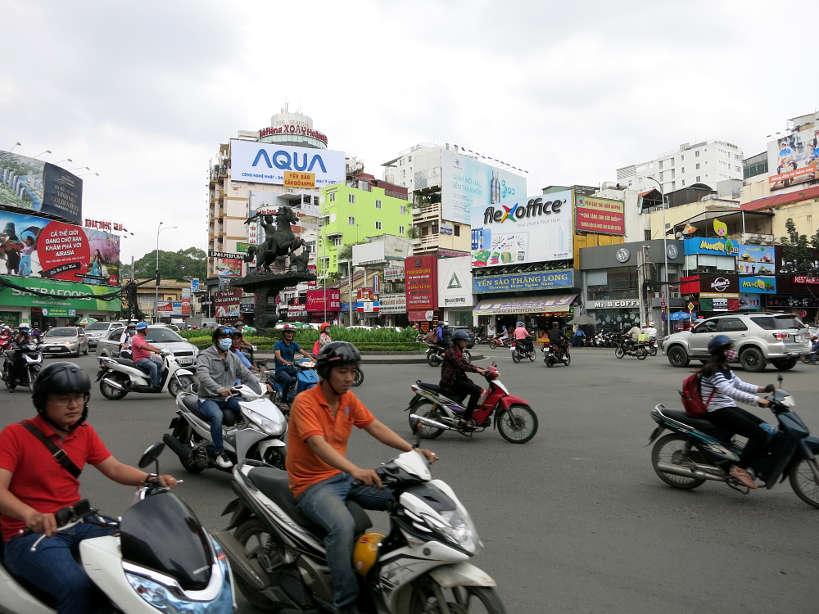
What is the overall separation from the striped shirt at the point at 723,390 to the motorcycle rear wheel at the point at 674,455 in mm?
450

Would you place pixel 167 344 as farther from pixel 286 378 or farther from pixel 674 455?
pixel 674 455

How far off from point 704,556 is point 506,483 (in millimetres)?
2111

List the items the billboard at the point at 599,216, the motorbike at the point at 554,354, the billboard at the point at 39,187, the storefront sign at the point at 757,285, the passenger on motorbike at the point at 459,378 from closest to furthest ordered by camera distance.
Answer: the passenger on motorbike at the point at 459,378 → the motorbike at the point at 554,354 → the storefront sign at the point at 757,285 → the billboard at the point at 599,216 → the billboard at the point at 39,187

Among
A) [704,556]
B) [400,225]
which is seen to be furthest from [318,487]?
[400,225]

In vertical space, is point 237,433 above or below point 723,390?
below

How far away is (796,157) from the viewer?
161 ft

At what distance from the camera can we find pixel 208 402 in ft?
19.4

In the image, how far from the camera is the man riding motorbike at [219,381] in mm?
5773

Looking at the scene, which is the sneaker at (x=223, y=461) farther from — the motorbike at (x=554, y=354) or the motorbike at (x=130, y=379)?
the motorbike at (x=554, y=354)

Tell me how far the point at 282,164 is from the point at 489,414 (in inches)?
2724

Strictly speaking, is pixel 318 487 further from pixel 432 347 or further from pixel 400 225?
pixel 400 225

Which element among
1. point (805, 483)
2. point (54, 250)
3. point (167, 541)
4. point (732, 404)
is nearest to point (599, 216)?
point (732, 404)

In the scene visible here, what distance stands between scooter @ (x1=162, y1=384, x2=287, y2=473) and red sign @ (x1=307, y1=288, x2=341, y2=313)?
53723 mm

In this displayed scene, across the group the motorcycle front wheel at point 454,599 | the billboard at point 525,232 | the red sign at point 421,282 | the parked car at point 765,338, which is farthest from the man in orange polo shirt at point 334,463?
the red sign at point 421,282
